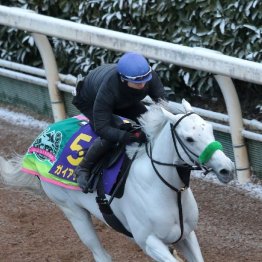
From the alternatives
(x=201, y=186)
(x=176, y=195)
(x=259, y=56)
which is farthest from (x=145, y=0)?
(x=176, y=195)

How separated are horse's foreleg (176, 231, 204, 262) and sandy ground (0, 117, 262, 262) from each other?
0.89 m

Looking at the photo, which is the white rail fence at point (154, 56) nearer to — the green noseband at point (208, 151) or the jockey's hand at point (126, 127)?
the jockey's hand at point (126, 127)

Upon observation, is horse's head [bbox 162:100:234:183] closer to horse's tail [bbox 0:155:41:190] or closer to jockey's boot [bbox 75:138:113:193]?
jockey's boot [bbox 75:138:113:193]

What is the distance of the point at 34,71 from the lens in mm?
9812

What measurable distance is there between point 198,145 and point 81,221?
169 centimetres

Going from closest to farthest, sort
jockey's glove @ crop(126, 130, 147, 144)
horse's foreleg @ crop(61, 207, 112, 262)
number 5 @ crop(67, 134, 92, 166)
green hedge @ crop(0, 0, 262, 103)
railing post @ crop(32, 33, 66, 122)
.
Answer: jockey's glove @ crop(126, 130, 147, 144), number 5 @ crop(67, 134, 92, 166), horse's foreleg @ crop(61, 207, 112, 262), green hedge @ crop(0, 0, 262, 103), railing post @ crop(32, 33, 66, 122)

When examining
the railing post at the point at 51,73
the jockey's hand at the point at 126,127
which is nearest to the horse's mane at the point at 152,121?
the jockey's hand at the point at 126,127

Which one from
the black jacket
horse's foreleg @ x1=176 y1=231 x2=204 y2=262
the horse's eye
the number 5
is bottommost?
horse's foreleg @ x1=176 y1=231 x2=204 y2=262

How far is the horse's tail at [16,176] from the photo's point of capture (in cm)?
712

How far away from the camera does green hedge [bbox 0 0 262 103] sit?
820 centimetres

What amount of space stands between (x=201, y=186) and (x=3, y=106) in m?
3.32

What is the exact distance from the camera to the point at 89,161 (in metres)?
6.20

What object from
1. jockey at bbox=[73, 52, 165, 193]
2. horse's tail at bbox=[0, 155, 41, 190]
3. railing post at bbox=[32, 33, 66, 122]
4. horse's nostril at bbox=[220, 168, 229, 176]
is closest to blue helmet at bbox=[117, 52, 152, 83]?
jockey at bbox=[73, 52, 165, 193]

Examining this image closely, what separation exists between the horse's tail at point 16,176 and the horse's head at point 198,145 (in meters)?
1.89
